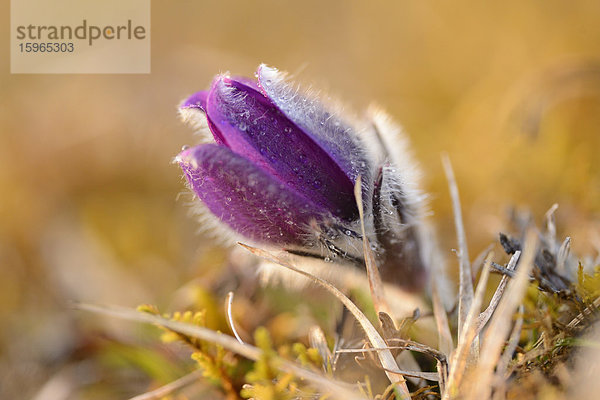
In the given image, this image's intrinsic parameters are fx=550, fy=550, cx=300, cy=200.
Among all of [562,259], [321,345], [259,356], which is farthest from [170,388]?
[562,259]

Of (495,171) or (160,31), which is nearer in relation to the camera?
(495,171)

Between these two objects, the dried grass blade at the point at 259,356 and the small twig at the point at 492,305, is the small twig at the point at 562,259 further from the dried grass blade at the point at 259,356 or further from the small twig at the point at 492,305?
the dried grass blade at the point at 259,356

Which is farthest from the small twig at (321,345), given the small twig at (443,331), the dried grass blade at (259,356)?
the small twig at (443,331)

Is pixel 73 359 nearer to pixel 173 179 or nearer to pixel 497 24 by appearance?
pixel 173 179

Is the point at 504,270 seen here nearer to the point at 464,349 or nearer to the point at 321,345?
the point at 464,349

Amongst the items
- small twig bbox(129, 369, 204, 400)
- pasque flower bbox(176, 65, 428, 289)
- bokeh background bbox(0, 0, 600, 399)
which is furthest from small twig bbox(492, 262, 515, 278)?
small twig bbox(129, 369, 204, 400)

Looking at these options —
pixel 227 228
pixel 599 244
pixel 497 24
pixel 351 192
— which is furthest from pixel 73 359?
pixel 497 24
